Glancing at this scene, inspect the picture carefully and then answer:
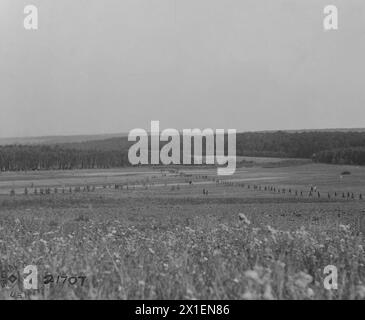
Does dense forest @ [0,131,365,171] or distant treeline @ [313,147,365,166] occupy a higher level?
dense forest @ [0,131,365,171]

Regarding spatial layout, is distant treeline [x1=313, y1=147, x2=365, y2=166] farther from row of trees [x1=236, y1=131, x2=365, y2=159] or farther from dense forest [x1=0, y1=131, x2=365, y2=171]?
row of trees [x1=236, y1=131, x2=365, y2=159]

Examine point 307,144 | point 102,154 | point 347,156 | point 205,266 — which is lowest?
point 205,266

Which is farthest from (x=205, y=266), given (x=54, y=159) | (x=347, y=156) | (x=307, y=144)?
(x=307, y=144)

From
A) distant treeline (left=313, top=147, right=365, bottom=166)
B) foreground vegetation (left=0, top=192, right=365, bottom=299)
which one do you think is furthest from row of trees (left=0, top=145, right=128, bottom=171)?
foreground vegetation (left=0, top=192, right=365, bottom=299)

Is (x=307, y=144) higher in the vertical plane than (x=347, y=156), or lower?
higher

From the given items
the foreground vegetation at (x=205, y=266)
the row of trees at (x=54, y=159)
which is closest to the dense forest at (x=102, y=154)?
the row of trees at (x=54, y=159)

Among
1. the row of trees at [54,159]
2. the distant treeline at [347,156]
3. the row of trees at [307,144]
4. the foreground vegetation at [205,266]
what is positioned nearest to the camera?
the foreground vegetation at [205,266]

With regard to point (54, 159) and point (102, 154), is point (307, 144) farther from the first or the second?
point (54, 159)

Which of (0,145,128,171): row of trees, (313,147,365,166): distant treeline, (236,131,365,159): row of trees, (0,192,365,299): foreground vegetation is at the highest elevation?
(236,131,365,159): row of trees

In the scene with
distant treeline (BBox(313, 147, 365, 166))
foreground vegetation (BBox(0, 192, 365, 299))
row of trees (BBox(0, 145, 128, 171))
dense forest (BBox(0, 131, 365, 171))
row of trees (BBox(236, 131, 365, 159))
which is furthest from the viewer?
row of trees (BBox(236, 131, 365, 159))

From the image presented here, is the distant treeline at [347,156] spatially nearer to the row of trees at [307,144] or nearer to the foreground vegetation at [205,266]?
the row of trees at [307,144]

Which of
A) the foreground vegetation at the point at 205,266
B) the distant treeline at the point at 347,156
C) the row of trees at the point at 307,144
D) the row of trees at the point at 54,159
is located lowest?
the foreground vegetation at the point at 205,266

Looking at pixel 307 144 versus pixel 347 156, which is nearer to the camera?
pixel 347 156
